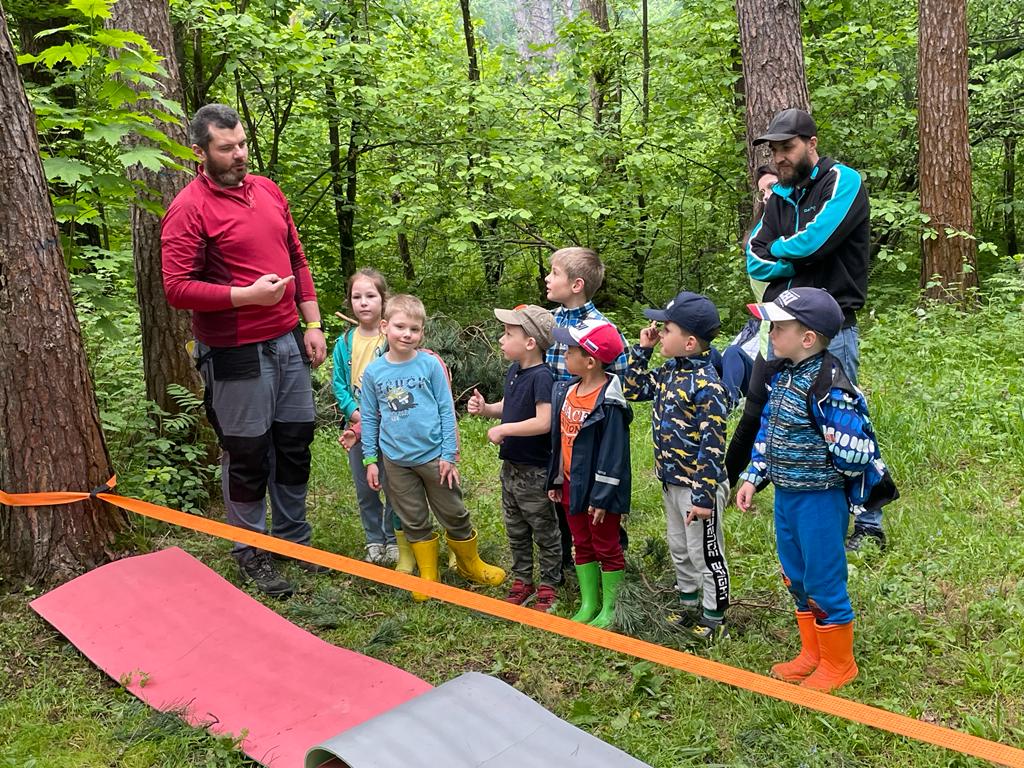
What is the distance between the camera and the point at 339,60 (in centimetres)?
904

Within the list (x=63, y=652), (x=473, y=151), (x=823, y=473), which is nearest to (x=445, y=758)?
(x=823, y=473)

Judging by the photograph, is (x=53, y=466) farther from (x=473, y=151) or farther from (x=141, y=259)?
(x=473, y=151)

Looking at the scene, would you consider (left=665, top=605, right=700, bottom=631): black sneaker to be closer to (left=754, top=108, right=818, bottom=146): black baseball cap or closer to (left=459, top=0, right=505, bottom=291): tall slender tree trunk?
(left=754, top=108, right=818, bottom=146): black baseball cap

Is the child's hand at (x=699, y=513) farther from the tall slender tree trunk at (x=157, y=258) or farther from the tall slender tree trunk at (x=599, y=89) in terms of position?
the tall slender tree trunk at (x=599, y=89)

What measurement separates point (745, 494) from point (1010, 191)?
12.7 meters

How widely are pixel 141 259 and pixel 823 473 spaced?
4.57 meters

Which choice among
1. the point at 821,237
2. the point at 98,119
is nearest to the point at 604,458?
the point at 821,237

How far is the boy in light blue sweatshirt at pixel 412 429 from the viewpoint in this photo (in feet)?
13.7

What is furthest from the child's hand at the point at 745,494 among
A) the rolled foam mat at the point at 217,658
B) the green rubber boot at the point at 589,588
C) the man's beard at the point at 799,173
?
the man's beard at the point at 799,173

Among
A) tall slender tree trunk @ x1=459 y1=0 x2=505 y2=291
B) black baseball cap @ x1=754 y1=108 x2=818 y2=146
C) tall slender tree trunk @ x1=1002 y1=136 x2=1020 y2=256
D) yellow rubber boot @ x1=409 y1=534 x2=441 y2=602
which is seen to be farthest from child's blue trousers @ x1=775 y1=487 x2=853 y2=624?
tall slender tree trunk @ x1=1002 y1=136 x2=1020 y2=256

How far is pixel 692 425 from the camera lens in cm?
349

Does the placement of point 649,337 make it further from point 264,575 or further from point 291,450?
point 264,575

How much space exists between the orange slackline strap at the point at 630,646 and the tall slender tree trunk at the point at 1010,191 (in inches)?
473

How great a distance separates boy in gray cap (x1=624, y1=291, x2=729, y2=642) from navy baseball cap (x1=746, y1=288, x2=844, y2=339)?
0.35 metres
